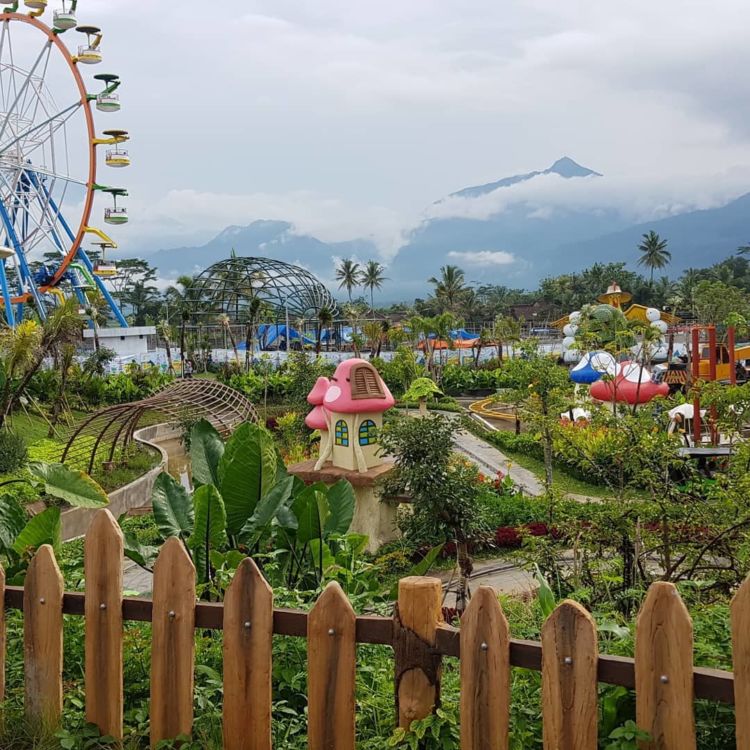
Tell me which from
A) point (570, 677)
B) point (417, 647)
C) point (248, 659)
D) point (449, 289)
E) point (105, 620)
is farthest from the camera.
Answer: point (449, 289)

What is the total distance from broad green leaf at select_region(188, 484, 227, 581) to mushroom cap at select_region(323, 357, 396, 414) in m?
5.78

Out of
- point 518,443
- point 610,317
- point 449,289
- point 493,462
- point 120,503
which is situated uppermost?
point 449,289

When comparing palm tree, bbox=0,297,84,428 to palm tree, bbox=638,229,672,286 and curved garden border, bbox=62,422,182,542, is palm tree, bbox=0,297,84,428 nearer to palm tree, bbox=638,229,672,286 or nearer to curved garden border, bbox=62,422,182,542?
curved garden border, bbox=62,422,182,542

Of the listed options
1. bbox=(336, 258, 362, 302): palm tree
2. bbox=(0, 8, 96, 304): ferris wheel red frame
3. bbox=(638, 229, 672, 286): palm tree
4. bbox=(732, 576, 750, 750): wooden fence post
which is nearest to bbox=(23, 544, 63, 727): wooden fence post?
bbox=(732, 576, 750, 750): wooden fence post

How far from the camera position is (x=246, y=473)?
4426 millimetres

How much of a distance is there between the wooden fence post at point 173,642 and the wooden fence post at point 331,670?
442mm

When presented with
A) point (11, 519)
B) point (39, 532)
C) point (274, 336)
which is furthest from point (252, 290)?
point (39, 532)

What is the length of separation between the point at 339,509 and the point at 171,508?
0.91 m

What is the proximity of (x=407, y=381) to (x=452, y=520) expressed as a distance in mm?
16106

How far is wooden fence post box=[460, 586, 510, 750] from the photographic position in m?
2.46

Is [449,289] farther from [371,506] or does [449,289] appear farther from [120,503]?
[371,506]

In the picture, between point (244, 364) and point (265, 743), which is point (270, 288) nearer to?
point (244, 364)

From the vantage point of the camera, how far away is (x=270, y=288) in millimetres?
46562

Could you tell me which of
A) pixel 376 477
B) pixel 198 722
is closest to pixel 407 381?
pixel 376 477
